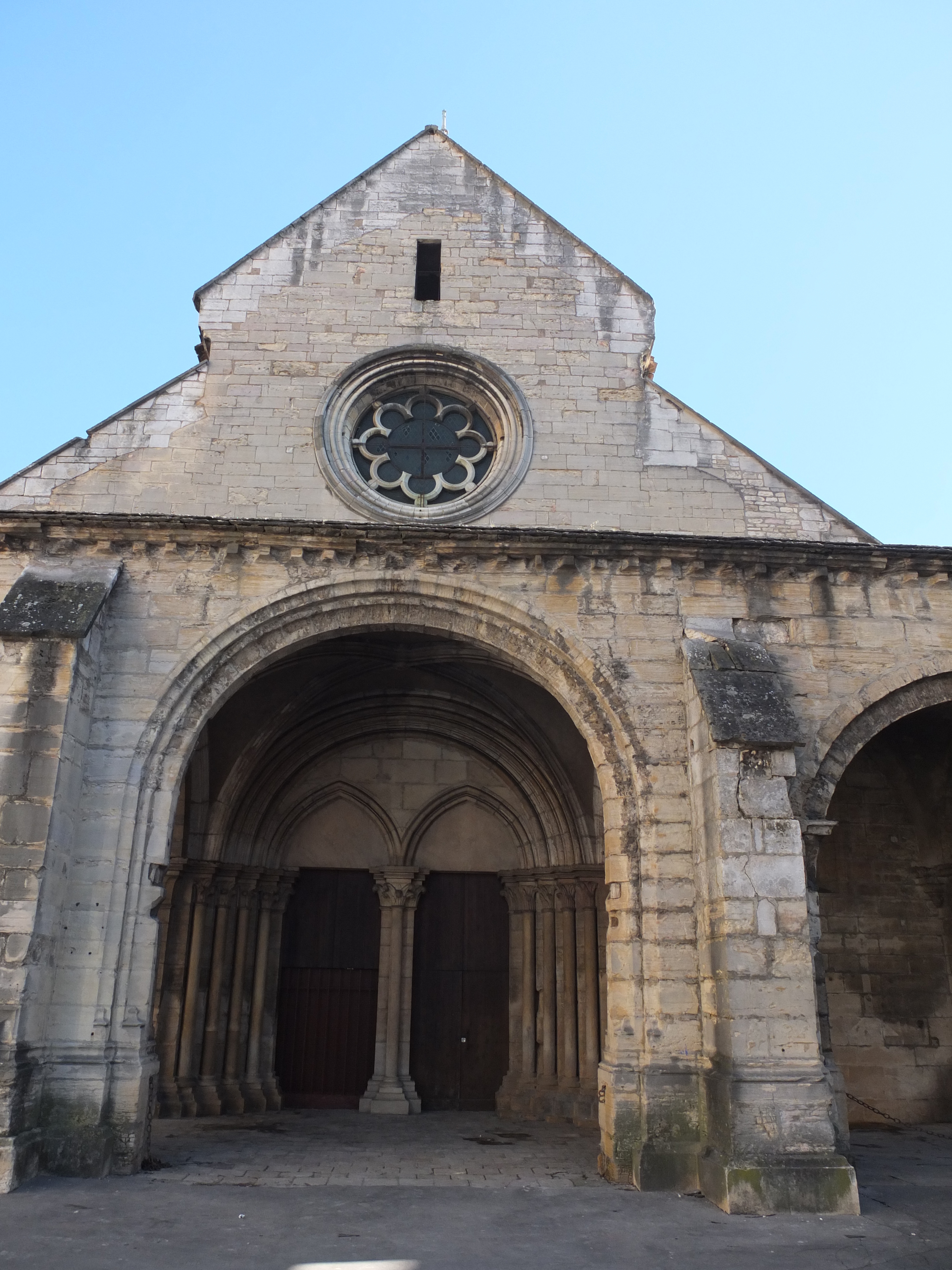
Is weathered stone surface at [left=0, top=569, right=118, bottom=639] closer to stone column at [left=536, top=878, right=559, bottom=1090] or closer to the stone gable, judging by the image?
the stone gable

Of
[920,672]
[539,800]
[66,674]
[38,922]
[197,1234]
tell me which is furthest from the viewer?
[539,800]

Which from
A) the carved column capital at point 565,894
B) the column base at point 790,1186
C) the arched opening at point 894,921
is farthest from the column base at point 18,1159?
the arched opening at point 894,921

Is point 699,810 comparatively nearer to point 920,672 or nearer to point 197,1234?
point 920,672

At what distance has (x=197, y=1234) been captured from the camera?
534 centimetres

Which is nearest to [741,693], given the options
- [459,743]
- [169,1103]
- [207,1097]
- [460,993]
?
[459,743]

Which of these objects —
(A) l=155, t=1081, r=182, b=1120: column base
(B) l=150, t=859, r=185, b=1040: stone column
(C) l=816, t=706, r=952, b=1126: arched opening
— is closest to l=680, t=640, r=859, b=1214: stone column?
(C) l=816, t=706, r=952, b=1126: arched opening

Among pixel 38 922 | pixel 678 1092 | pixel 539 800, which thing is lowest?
pixel 678 1092

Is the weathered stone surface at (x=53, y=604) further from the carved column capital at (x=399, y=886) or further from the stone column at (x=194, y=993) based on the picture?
the carved column capital at (x=399, y=886)

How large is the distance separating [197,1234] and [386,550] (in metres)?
4.80

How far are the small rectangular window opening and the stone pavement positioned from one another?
768 cm

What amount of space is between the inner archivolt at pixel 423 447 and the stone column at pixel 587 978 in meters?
4.35

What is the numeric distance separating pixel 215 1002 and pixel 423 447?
598 cm

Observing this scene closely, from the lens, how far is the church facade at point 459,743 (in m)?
6.79

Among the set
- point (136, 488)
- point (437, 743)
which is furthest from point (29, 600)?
point (437, 743)
